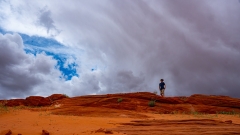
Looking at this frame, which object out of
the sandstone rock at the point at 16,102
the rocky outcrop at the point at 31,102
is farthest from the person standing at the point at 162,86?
the sandstone rock at the point at 16,102

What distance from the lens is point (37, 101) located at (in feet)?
88.0

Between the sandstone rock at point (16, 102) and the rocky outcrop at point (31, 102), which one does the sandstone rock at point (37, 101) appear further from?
the sandstone rock at point (16, 102)

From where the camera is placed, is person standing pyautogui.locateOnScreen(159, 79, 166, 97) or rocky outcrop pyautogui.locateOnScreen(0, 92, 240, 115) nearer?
rocky outcrop pyautogui.locateOnScreen(0, 92, 240, 115)

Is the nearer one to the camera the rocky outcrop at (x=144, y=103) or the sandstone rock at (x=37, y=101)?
the rocky outcrop at (x=144, y=103)

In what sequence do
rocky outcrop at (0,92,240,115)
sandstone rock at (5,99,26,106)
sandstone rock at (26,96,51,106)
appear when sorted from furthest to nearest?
sandstone rock at (5,99,26,106)
sandstone rock at (26,96,51,106)
rocky outcrop at (0,92,240,115)

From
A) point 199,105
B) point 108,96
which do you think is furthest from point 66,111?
point 199,105

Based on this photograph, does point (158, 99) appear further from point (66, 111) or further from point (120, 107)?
point (66, 111)

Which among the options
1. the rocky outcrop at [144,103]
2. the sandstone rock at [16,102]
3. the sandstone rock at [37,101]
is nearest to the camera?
the rocky outcrop at [144,103]

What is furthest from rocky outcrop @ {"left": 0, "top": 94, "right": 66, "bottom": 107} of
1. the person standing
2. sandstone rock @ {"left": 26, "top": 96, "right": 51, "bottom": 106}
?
the person standing

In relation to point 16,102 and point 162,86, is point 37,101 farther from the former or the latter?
point 162,86

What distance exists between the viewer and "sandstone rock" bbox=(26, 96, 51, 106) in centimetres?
2661

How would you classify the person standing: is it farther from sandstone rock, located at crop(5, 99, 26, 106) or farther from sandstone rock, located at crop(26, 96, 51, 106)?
sandstone rock, located at crop(5, 99, 26, 106)

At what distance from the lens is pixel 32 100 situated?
27.0m

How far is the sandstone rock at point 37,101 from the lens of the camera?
87.3 feet
